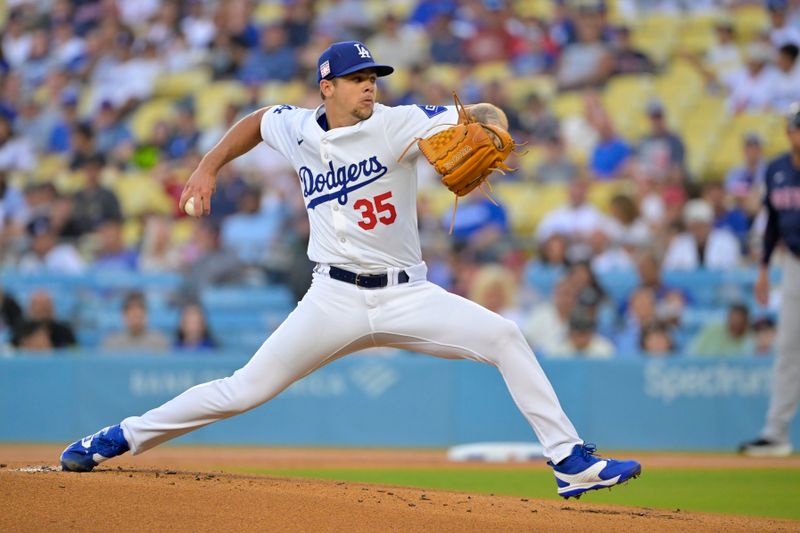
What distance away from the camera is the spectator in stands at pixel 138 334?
10711mm

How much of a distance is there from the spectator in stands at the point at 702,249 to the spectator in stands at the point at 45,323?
18.7 ft

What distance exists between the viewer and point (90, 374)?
34.2ft

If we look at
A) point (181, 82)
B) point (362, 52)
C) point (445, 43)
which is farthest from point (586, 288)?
point (181, 82)

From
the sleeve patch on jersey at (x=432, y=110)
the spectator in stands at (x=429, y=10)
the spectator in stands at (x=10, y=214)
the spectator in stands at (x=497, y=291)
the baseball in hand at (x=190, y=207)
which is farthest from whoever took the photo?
the spectator in stands at (x=429, y=10)

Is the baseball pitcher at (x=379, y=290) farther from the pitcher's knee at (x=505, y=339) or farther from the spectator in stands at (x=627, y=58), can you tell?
the spectator in stands at (x=627, y=58)

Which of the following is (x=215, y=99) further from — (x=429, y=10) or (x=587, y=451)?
(x=587, y=451)

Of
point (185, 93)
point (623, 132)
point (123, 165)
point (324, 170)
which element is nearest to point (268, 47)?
point (185, 93)

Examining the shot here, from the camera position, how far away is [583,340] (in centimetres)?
1032

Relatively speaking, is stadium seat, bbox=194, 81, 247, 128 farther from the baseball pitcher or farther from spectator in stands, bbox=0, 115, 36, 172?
the baseball pitcher

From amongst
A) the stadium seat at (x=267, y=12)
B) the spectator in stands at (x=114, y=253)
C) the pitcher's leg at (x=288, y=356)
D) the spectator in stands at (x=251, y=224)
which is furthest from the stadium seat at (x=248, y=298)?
the pitcher's leg at (x=288, y=356)

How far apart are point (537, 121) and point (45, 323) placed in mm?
5739

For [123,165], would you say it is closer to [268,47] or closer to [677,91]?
[268,47]

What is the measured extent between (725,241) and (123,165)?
7515mm

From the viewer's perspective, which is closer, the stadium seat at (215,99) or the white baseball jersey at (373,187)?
the white baseball jersey at (373,187)
